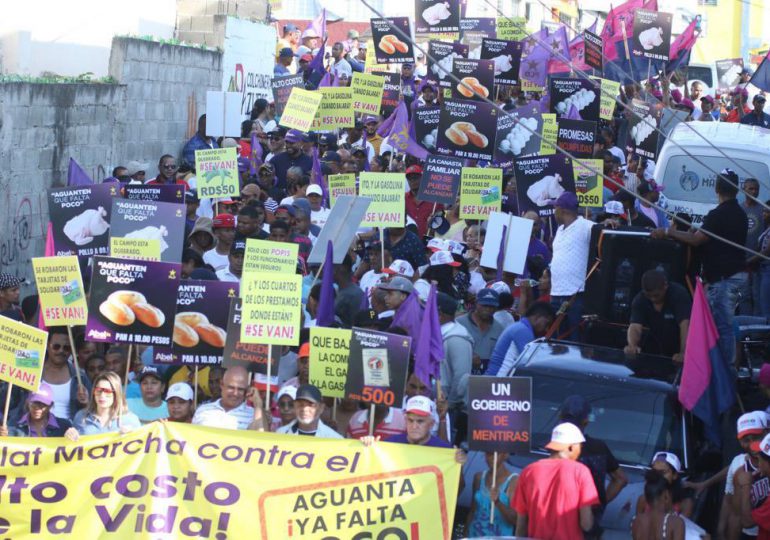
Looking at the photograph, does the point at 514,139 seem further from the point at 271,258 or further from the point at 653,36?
the point at 653,36

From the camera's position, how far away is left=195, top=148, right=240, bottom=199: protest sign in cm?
1423

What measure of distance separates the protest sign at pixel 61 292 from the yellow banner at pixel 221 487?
171 cm

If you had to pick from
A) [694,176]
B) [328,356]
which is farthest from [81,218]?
[694,176]

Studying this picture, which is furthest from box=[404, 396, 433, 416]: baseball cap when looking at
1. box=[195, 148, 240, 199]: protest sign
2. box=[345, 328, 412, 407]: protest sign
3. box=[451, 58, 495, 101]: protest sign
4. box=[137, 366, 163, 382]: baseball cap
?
box=[451, 58, 495, 101]: protest sign

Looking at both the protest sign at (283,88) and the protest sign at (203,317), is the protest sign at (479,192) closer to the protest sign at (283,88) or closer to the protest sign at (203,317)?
the protest sign at (283,88)

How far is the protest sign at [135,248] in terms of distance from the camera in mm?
10312

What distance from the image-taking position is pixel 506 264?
12602 millimetres

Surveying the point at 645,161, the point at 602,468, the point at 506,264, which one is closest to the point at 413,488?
the point at 602,468

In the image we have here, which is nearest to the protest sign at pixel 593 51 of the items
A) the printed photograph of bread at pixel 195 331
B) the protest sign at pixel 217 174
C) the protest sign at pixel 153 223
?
the protest sign at pixel 217 174

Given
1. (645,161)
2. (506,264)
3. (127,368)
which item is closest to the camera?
(127,368)

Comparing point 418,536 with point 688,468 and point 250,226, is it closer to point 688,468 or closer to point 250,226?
point 688,468

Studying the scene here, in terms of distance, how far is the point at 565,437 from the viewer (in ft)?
25.5

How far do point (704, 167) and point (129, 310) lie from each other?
365 inches

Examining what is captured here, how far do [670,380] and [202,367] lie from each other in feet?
10.5
